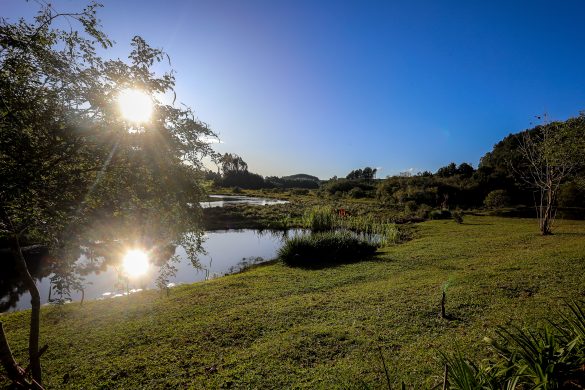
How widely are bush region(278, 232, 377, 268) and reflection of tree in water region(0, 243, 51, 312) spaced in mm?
10248

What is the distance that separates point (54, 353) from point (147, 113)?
6601mm

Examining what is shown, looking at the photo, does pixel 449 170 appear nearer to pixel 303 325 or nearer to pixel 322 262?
pixel 322 262

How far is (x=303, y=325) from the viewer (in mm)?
8070

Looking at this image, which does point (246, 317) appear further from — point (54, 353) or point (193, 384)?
point (54, 353)

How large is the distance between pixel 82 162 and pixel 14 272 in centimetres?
1605

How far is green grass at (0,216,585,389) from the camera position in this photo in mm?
5992

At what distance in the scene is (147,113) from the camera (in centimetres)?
407

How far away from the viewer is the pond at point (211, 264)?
13203 mm

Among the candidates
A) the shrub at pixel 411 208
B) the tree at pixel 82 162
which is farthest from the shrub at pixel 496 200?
the tree at pixel 82 162

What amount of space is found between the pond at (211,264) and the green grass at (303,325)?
1.24 metres

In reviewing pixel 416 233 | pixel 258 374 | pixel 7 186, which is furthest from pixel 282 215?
pixel 7 186

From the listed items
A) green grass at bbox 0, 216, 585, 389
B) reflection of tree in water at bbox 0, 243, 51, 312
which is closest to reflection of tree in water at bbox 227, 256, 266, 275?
green grass at bbox 0, 216, 585, 389

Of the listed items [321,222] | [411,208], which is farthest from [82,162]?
[411,208]

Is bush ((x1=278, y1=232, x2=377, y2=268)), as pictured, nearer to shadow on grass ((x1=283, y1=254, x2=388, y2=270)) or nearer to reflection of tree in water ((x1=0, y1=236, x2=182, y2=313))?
shadow on grass ((x1=283, y1=254, x2=388, y2=270))
